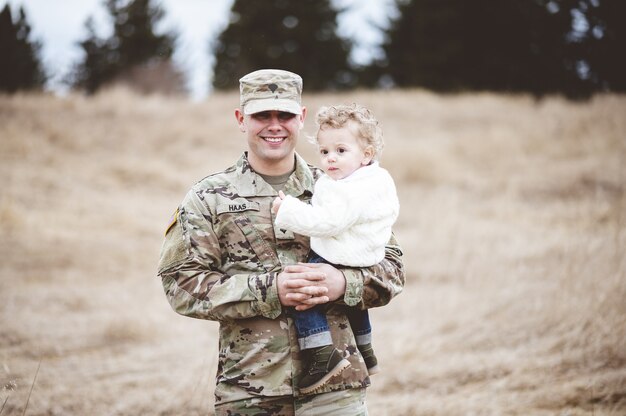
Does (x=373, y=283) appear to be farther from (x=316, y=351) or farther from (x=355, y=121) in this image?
(x=355, y=121)

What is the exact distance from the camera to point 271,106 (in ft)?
8.73

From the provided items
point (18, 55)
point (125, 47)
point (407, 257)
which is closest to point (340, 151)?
point (407, 257)

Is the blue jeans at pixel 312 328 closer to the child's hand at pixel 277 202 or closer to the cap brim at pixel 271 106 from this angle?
the child's hand at pixel 277 202

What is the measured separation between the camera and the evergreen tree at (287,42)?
28.7 metres

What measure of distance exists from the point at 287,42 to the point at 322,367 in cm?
2833

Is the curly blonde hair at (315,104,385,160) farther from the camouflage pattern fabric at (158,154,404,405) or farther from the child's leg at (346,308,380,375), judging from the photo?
the child's leg at (346,308,380,375)

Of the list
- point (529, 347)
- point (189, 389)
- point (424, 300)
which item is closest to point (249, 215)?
point (189, 389)

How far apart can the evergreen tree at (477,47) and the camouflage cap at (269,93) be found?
2352 cm

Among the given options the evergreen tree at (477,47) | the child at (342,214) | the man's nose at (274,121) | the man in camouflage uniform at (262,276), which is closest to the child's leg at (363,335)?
the child at (342,214)

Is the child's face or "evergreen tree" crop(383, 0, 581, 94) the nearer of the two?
the child's face

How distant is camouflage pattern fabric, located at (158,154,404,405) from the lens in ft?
8.13

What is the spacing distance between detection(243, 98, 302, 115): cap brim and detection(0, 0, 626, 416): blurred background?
7.14ft

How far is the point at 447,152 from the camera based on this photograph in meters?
15.6

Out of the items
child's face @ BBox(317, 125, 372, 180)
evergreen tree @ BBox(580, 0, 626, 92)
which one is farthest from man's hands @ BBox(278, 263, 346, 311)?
evergreen tree @ BBox(580, 0, 626, 92)
